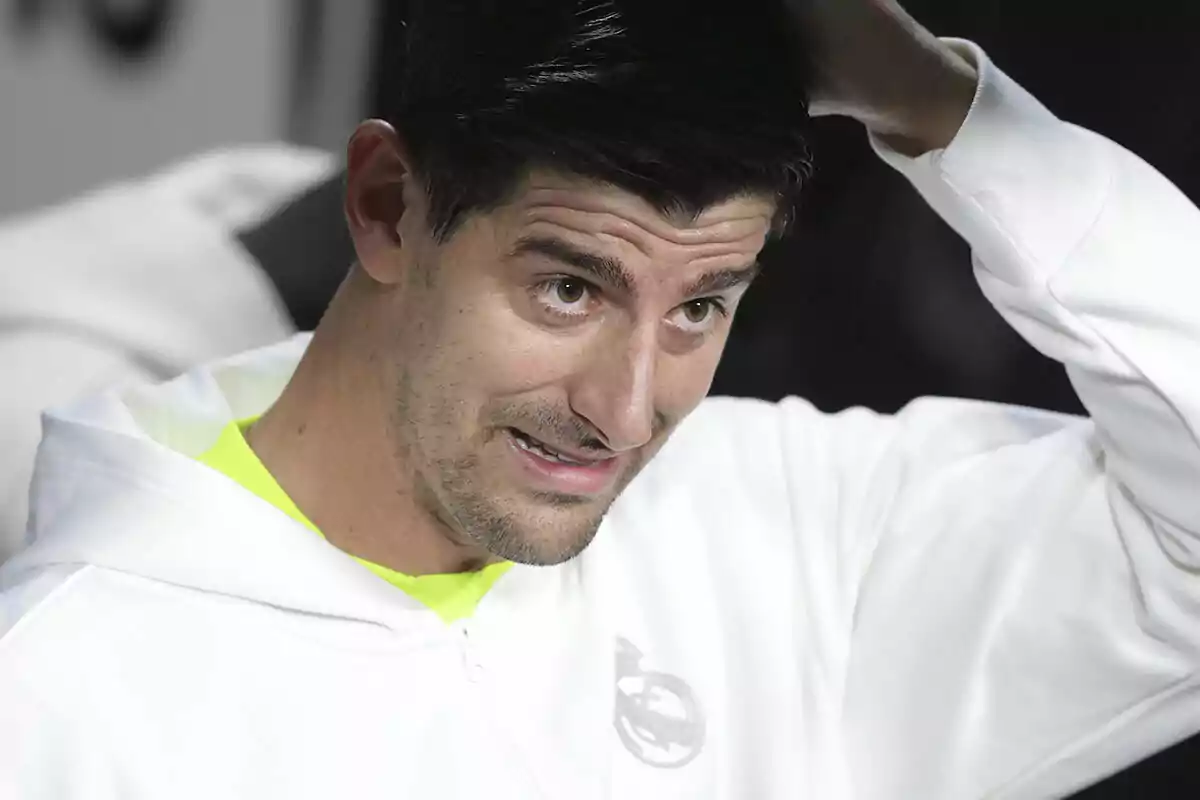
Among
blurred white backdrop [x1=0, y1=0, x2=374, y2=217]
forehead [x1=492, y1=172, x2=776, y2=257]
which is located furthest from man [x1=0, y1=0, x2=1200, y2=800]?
blurred white backdrop [x1=0, y1=0, x2=374, y2=217]

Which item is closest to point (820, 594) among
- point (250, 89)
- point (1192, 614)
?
point (1192, 614)

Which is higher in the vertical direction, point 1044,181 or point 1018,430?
point 1044,181

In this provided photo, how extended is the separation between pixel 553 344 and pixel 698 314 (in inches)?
4.3

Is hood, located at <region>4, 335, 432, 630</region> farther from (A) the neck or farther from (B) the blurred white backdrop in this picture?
(B) the blurred white backdrop

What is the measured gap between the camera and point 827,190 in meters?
1.18

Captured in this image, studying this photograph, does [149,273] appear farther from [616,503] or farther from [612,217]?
[612,217]

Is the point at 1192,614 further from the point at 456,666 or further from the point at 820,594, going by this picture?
the point at 456,666

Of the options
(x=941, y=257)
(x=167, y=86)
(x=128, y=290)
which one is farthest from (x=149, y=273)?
(x=941, y=257)

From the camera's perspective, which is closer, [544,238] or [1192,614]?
[544,238]

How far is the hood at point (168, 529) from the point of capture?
809 millimetres

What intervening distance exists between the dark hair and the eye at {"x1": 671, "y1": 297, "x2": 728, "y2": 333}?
3.1 inches

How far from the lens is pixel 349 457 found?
0.90m

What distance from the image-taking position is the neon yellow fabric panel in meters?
0.89

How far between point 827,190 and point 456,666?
58 centimetres
